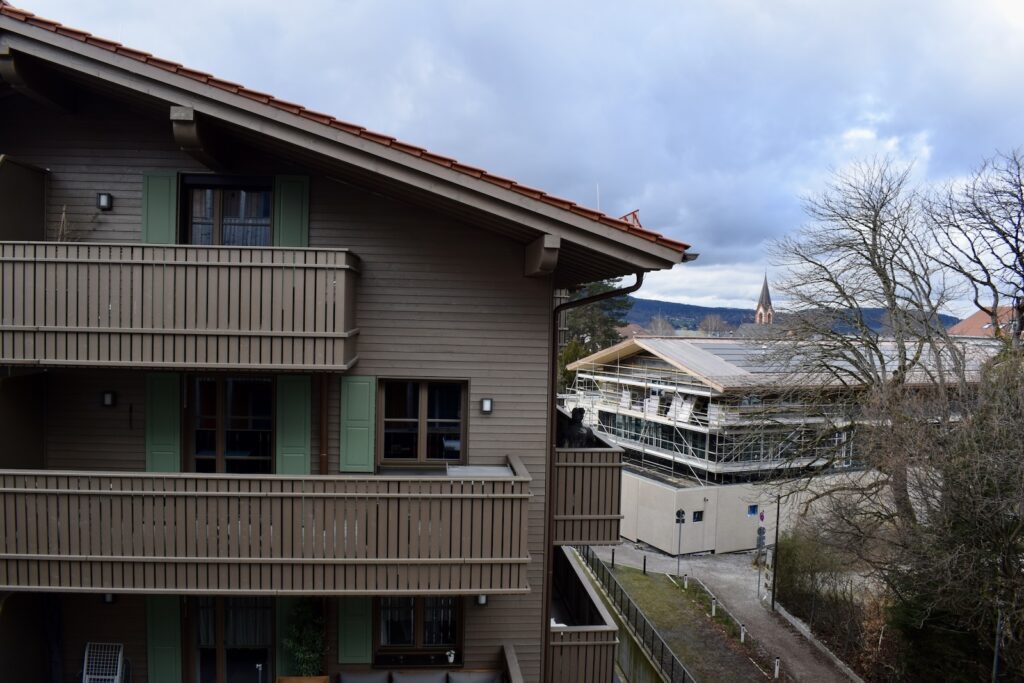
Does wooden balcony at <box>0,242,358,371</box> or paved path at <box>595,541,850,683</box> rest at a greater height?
wooden balcony at <box>0,242,358,371</box>

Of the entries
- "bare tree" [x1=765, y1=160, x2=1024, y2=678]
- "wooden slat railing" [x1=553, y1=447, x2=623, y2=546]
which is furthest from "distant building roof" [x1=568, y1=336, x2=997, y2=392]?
"wooden slat railing" [x1=553, y1=447, x2=623, y2=546]

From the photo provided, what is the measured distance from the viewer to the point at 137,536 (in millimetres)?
7340

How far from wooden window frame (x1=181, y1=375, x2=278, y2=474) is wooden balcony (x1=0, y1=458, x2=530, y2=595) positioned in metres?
1.21

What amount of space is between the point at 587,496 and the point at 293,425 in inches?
161

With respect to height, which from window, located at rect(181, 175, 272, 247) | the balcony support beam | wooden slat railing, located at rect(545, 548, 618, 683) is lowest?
wooden slat railing, located at rect(545, 548, 618, 683)

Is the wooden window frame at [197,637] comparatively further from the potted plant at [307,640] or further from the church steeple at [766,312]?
the church steeple at [766,312]

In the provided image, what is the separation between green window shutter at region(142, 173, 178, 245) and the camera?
8391 millimetres

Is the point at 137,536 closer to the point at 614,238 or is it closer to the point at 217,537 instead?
the point at 217,537

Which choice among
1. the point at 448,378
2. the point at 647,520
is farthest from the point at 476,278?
the point at 647,520

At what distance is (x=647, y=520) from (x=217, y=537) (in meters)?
25.0

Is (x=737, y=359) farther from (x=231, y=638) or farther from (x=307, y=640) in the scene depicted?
(x=231, y=638)

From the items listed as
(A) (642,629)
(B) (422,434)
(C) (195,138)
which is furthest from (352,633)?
(A) (642,629)

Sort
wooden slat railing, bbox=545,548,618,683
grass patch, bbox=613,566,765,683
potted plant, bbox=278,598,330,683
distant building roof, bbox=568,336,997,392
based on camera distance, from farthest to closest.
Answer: distant building roof, bbox=568,336,997,392 < grass patch, bbox=613,566,765,683 < wooden slat railing, bbox=545,548,618,683 < potted plant, bbox=278,598,330,683

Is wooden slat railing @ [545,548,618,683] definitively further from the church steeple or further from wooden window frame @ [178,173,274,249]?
the church steeple
